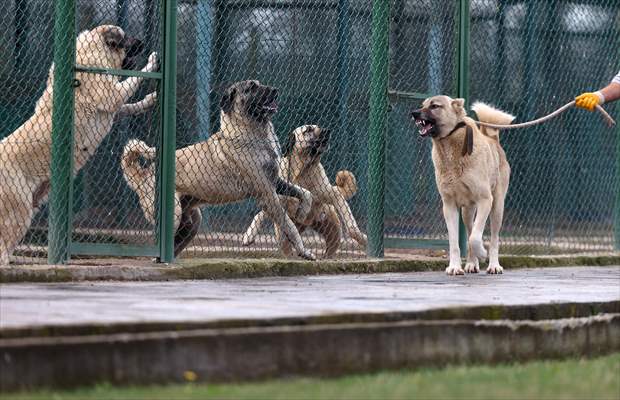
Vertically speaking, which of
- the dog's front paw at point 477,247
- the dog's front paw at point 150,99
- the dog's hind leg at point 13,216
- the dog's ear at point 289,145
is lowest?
the dog's front paw at point 477,247

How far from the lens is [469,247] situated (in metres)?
9.84

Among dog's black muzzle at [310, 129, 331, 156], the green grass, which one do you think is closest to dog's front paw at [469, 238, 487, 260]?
dog's black muzzle at [310, 129, 331, 156]

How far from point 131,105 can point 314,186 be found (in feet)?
7.63

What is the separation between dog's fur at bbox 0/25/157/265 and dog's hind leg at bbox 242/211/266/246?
1.47 metres

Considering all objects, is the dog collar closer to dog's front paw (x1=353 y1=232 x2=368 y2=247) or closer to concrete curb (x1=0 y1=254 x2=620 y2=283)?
concrete curb (x1=0 y1=254 x2=620 y2=283)

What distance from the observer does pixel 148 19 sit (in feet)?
29.0

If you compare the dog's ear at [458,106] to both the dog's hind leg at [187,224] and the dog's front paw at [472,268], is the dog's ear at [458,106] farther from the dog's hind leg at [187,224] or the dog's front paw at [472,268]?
the dog's hind leg at [187,224]

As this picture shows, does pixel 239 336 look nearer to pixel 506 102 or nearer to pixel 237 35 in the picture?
pixel 237 35

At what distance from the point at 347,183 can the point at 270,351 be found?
18.8ft

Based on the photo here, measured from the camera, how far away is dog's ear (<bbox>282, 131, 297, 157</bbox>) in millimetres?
10253

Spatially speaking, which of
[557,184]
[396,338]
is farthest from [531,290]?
[557,184]

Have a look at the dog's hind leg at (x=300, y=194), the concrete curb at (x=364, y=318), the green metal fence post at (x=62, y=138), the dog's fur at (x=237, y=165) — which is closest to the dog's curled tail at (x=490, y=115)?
the dog's hind leg at (x=300, y=194)

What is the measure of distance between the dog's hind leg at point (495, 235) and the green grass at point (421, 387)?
15.2 feet

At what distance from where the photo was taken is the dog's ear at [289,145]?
10253mm
